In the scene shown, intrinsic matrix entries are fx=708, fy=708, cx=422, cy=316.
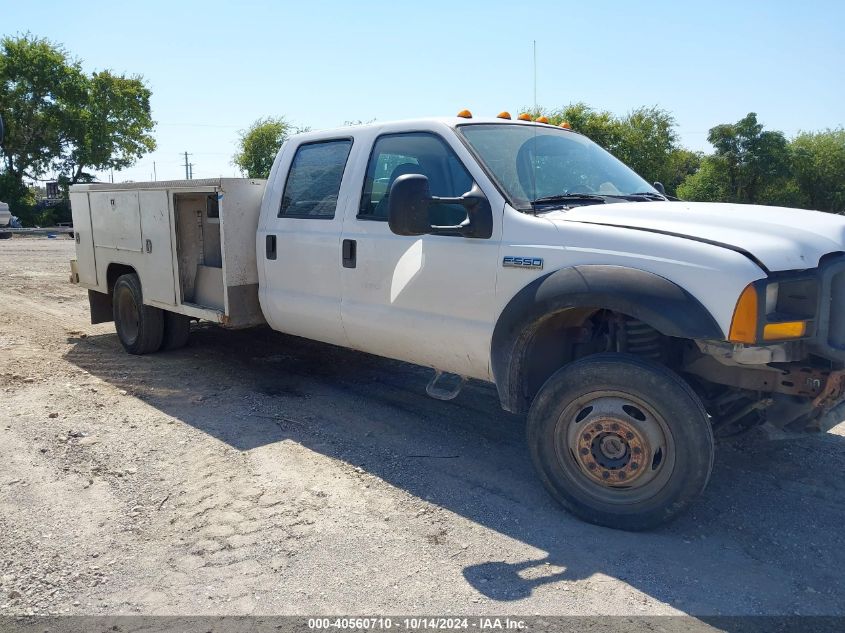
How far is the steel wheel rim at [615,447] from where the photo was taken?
3.47 meters

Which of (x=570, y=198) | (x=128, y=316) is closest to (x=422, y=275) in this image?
(x=570, y=198)

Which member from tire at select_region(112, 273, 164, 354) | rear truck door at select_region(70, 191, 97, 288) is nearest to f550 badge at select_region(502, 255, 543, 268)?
tire at select_region(112, 273, 164, 354)

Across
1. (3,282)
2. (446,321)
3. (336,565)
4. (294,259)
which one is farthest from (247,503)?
(3,282)

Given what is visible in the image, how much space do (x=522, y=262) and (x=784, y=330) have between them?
1.33m

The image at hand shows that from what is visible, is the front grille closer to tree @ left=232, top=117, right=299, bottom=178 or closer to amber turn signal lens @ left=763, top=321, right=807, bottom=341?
amber turn signal lens @ left=763, top=321, right=807, bottom=341

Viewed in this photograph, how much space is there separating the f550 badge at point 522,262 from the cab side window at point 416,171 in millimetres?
459

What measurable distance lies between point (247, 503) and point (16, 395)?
10.2ft

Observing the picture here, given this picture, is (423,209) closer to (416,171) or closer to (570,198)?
(416,171)

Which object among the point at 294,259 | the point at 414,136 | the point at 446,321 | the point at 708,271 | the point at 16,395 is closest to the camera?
the point at 708,271

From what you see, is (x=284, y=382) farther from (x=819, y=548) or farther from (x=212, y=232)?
(x=819, y=548)

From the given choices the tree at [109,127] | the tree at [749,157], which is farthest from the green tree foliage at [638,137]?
the tree at [109,127]

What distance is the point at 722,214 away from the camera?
3.70 meters

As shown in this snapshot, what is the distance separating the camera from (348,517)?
3.74 metres

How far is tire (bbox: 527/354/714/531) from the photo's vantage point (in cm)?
336
